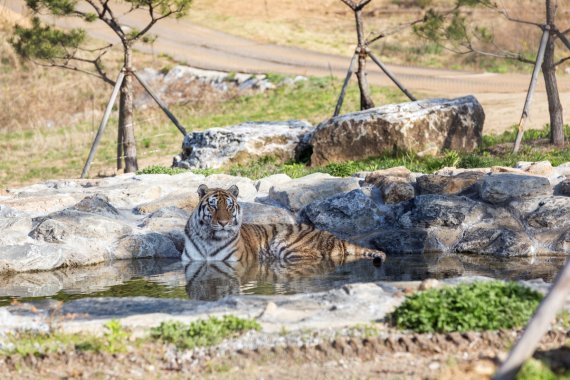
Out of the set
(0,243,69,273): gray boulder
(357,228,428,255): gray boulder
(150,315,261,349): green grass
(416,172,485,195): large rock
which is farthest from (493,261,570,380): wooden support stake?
(416,172,485,195): large rock

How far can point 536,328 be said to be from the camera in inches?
204

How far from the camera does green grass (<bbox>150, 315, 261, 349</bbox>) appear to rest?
6.65m

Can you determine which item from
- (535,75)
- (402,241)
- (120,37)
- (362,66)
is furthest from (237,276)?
(120,37)

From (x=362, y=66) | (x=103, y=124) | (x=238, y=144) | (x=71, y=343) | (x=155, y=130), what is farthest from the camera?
(x=155, y=130)

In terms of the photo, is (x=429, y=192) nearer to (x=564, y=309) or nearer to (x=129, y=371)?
(x=564, y=309)

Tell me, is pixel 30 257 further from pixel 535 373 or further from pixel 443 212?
pixel 535 373

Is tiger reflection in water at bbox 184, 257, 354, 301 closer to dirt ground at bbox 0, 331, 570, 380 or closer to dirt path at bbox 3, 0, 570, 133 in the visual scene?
dirt ground at bbox 0, 331, 570, 380

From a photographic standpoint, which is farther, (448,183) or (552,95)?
(552,95)

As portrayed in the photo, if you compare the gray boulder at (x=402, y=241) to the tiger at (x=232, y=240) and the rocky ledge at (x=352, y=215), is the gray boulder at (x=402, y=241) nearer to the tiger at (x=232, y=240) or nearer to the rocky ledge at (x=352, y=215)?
the rocky ledge at (x=352, y=215)

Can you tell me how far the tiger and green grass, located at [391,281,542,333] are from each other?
4916mm

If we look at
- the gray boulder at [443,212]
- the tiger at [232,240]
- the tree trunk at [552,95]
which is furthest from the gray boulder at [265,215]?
the tree trunk at [552,95]

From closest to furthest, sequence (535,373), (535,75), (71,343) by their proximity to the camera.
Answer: (535,373)
(71,343)
(535,75)

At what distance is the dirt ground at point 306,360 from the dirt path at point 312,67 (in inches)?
542

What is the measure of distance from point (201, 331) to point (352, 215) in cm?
644
